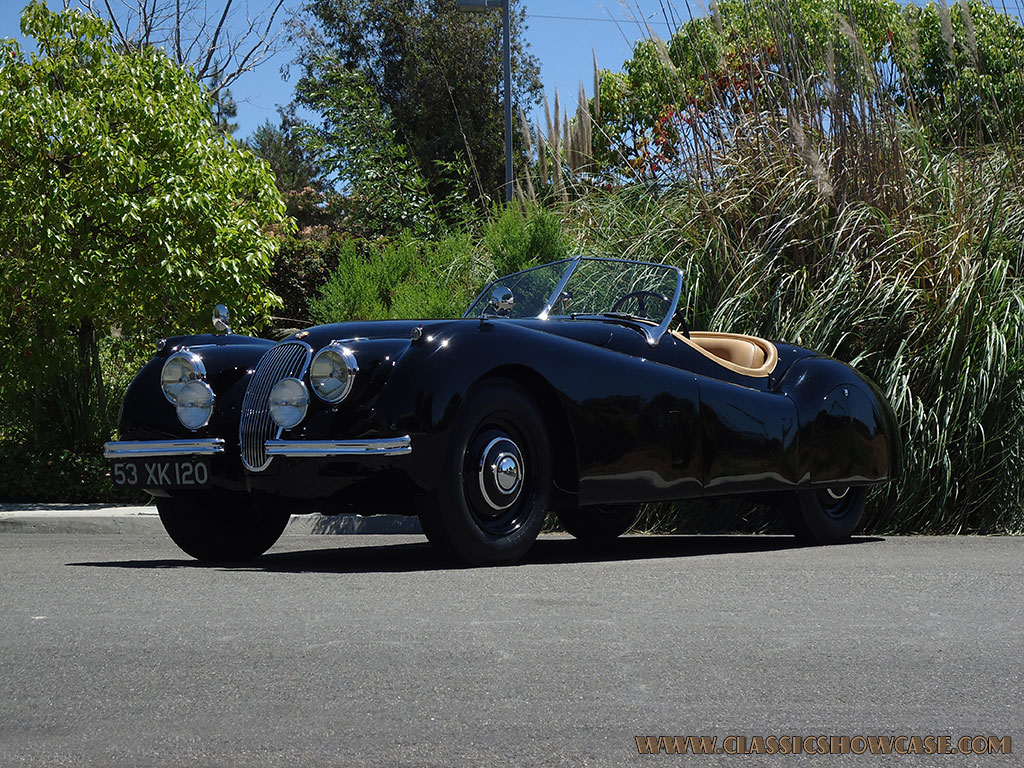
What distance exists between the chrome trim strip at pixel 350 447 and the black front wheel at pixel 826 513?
9.09 feet

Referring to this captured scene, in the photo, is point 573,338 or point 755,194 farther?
point 755,194

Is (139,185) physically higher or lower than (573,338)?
higher

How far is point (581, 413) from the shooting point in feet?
18.3

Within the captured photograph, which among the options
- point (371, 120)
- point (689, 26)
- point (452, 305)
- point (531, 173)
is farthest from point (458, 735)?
point (371, 120)

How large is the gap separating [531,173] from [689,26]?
334 cm

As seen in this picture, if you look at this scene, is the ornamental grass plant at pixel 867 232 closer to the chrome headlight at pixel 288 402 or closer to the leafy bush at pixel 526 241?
the leafy bush at pixel 526 241

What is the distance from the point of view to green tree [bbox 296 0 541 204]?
31.0m

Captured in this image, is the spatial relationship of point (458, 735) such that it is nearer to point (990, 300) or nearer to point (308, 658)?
point (308, 658)

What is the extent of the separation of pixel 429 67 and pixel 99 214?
69.5ft

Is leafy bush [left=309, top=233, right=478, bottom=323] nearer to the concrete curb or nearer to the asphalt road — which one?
the concrete curb

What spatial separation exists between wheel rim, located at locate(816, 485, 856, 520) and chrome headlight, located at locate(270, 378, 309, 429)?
321 centimetres

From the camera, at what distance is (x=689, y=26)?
Answer: 380 inches

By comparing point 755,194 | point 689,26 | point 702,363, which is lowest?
point 702,363

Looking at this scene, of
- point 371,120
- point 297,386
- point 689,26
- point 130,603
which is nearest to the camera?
point 130,603
